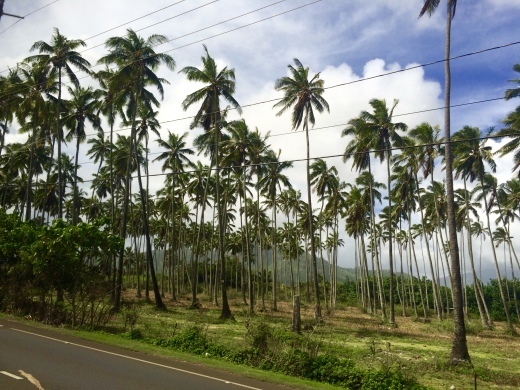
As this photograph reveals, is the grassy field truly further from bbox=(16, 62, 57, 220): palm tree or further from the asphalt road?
bbox=(16, 62, 57, 220): palm tree

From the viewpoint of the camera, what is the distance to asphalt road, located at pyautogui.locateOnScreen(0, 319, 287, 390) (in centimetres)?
874

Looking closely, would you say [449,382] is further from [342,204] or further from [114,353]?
[342,204]

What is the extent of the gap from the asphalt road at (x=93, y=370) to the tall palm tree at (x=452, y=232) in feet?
35.2

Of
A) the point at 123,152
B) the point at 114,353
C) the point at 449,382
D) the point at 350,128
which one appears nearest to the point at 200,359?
the point at 114,353

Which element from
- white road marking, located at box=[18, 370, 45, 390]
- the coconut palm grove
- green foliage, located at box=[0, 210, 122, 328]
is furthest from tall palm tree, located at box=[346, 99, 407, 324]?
white road marking, located at box=[18, 370, 45, 390]

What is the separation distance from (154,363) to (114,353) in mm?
1899

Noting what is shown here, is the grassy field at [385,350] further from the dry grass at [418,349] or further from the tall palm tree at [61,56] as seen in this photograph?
the tall palm tree at [61,56]

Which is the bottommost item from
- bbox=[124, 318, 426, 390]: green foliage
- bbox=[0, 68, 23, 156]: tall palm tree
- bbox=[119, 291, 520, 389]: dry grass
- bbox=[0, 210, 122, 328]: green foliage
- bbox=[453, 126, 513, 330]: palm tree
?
bbox=[119, 291, 520, 389]: dry grass

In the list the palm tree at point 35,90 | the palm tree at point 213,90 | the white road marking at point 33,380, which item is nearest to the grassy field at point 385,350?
the white road marking at point 33,380

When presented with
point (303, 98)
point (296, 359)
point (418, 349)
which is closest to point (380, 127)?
point (303, 98)

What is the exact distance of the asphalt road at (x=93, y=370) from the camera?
8742 millimetres

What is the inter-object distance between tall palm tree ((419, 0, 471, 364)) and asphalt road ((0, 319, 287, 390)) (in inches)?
422

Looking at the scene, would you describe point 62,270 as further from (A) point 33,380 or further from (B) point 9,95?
(B) point 9,95

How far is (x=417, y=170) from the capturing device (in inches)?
1469
